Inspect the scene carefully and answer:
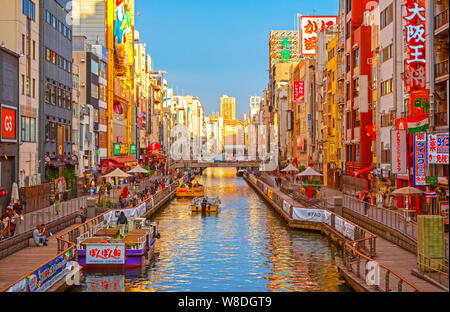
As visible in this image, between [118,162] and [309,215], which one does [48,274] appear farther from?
[118,162]

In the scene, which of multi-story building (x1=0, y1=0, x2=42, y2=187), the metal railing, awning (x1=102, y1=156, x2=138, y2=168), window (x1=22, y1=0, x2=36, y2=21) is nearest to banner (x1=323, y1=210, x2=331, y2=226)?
the metal railing

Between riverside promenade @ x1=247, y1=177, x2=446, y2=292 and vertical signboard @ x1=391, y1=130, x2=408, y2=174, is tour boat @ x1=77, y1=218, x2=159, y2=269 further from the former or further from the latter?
vertical signboard @ x1=391, y1=130, x2=408, y2=174

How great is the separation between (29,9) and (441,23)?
33134mm

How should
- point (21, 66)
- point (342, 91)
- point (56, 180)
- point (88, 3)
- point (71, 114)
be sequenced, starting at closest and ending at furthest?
point (21, 66), point (56, 180), point (71, 114), point (342, 91), point (88, 3)

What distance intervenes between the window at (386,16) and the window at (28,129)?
31.4 metres

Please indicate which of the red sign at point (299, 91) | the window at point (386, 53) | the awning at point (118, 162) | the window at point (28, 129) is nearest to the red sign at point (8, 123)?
the window at point (28, 129)

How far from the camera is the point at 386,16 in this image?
2486 inches

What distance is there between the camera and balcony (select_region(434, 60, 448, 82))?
44.6 m

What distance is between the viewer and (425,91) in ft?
152

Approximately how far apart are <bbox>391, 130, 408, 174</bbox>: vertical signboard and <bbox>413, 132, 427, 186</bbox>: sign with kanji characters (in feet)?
21.6

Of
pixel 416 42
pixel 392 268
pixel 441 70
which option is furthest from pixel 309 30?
pixel 392 268
